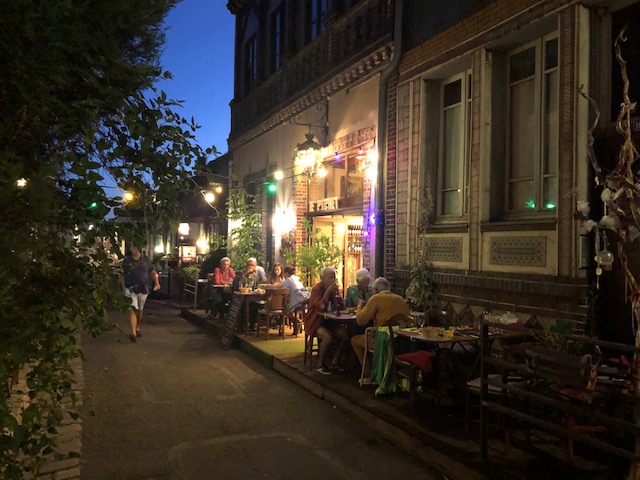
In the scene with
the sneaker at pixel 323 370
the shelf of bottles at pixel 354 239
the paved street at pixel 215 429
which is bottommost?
the paved street at pixel 215 429

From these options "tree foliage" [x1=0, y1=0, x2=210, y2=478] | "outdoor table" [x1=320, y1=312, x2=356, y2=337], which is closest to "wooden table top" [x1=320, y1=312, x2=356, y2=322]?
"outdoor table" [x1=320, y1=312, x2=356, y2=337]

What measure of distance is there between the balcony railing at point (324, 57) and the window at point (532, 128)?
3.02 meters

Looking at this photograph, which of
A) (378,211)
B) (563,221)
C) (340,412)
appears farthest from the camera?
(378,211)

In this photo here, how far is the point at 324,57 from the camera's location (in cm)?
1239

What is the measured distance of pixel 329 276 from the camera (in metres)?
8.39

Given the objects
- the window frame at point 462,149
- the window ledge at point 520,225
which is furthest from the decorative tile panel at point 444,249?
the window ledge at point 520,225

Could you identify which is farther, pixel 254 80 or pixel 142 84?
pixel 254 80

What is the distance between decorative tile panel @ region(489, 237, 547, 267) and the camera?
6.55 m

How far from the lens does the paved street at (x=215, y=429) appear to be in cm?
498

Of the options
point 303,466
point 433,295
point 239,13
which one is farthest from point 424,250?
point 239,13

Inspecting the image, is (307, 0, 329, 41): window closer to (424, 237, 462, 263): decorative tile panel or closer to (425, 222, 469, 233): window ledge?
(425, 222, 469, 233): window ledge

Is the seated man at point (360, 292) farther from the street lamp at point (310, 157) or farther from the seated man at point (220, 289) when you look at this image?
the seated man at point (220, 289)

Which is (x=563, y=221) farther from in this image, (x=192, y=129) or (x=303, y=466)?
(x=192, y=129)

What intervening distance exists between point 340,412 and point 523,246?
10.0ft
